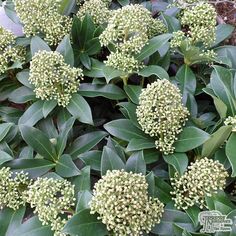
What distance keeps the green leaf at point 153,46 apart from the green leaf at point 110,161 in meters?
0.53

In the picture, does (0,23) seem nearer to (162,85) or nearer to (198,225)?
(162,85)

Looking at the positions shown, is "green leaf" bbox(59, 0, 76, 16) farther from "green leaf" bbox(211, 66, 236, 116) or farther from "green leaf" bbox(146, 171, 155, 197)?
"green leaf" bbox(146, 171, 155, 197)

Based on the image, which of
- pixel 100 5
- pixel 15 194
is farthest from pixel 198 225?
pixel 100 5

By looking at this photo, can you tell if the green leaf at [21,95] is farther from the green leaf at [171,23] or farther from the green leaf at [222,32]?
the green leaf at [222,32]

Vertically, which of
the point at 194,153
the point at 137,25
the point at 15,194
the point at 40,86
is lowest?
the point at 15,194

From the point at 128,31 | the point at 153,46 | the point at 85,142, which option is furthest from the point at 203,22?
the point at 85,142

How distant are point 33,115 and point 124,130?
0.44 meters

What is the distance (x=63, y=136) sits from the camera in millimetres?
1646

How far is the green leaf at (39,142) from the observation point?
1644mm

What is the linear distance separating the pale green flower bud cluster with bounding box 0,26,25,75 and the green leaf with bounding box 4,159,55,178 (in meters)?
0.51

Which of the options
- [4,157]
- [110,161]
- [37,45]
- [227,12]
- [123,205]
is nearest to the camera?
[123,205]

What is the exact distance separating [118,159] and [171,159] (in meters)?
0.22

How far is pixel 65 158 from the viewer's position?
5.30ft

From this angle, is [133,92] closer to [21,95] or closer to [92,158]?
[92,158]
